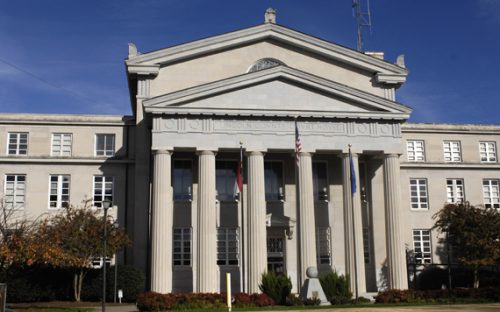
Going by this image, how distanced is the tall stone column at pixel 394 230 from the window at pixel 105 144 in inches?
699

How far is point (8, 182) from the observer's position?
136 feet

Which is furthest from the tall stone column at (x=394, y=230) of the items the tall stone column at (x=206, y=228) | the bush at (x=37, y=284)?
the bush at (x=37, y=284)

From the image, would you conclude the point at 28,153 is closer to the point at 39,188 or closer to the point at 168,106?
the point at 39,188

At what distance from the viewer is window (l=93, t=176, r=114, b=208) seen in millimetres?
41594

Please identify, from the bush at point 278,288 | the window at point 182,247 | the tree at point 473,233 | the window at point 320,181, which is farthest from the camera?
the window at point 320,181

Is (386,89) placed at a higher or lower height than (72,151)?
higher

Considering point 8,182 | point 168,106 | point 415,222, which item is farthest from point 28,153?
point 415,222

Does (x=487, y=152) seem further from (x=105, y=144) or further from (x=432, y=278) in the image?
(x=105, y=144)

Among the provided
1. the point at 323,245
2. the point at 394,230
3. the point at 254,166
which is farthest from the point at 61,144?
the point at 394,230

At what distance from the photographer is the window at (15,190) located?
41000 millimetres

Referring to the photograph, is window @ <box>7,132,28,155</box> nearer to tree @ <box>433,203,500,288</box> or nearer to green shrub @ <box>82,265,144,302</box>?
green shrub @ <box>82,265,144,302</box>

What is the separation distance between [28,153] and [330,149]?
19409 mm

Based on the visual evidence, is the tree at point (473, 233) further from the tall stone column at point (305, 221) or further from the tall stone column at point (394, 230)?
the tall stone column at point (305, 221)

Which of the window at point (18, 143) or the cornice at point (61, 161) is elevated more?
the window at point (18, 143)
